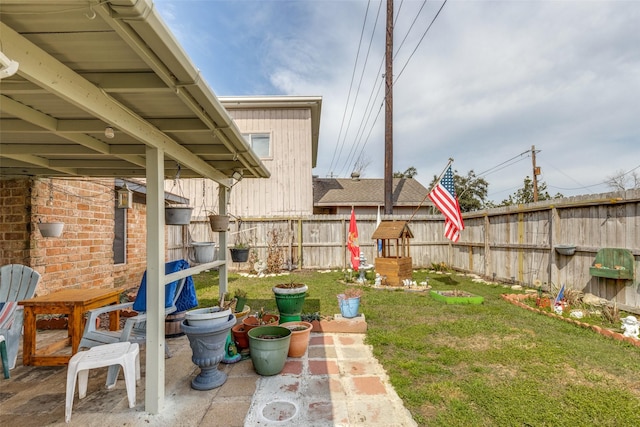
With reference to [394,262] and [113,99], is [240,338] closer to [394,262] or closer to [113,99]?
[113,99]

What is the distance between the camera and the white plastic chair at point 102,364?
2.34 metres

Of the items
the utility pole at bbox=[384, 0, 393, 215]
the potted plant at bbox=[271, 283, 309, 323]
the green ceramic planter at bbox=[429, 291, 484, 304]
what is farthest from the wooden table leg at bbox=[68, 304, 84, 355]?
the utility pole at bbox=[384, 0, 393, 215]

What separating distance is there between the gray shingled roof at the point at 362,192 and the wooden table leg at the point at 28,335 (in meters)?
11.6

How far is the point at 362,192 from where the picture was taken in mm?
15680

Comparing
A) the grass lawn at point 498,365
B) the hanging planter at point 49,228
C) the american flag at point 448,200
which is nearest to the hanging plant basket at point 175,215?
the hanging planter at point 49,228

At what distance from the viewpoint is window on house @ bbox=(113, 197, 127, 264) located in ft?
20.9

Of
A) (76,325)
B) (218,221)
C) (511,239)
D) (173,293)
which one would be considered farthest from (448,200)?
(76,325)

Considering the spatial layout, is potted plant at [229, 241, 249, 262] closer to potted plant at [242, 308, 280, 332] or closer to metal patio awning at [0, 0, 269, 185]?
potted plant at [242, 308, 280, 332]

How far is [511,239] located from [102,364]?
8.17m

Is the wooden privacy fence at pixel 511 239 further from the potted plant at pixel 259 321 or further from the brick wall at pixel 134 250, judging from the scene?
the brick wall at pixel 134 250

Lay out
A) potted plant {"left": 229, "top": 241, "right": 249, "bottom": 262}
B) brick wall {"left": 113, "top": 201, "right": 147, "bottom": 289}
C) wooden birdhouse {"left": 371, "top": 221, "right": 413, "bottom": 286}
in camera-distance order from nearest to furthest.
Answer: potted plant {"left": 229, "top": 241, "right": 249, "bottom": 262}
brick wall {"left": 113, "top": 201, "right": 147, "bottom": 289}
wooden birdhouse {"left": 371, "top": 221, "right": 413, "bottom": 286}

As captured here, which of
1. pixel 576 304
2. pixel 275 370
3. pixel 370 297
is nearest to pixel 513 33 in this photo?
pixel 576 304

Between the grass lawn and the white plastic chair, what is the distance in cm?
225

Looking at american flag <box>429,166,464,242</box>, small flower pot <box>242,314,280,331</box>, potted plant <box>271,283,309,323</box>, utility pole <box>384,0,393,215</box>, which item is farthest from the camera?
utility pole <box>384,0,393,215</box>
